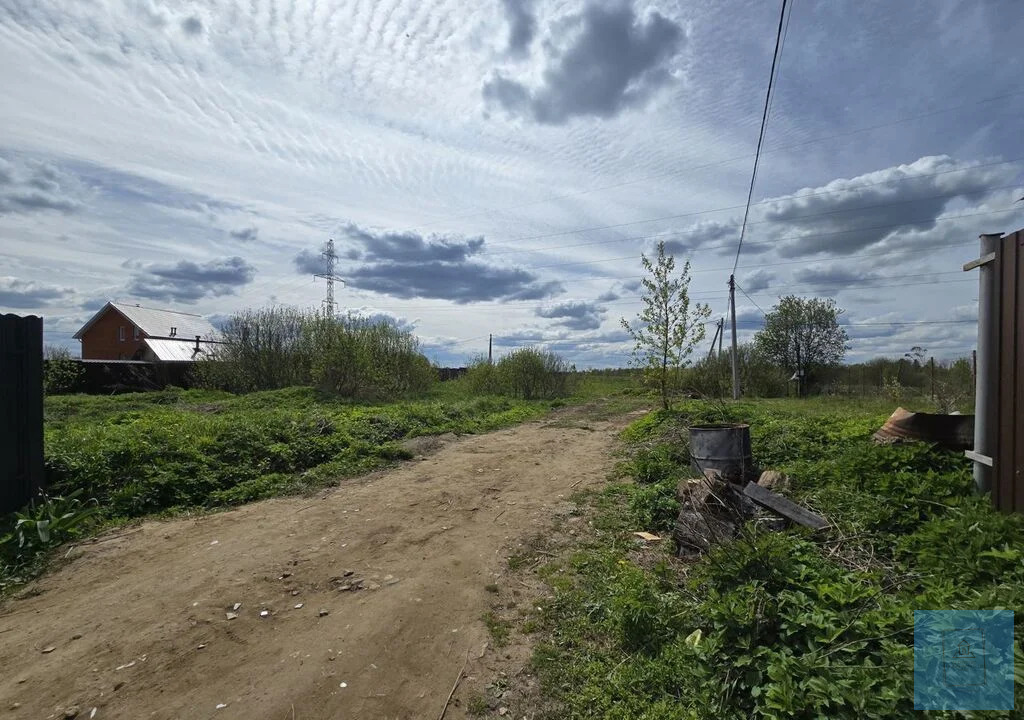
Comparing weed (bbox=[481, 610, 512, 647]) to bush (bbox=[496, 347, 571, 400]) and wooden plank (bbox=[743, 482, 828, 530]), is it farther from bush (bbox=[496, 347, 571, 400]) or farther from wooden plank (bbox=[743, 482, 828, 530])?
bush (bbox=[496, 347, 571, 400])

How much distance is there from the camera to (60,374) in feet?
60.7

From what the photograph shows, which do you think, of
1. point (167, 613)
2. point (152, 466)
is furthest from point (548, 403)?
point (167, 613)

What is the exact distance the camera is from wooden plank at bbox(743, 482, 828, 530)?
4.00m

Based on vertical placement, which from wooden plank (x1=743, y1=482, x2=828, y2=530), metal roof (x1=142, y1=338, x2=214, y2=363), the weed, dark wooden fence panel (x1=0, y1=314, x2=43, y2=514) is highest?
metal roof (x1=142, y1=338, x2=214, y2=363)

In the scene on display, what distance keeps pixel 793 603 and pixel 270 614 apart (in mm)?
3171

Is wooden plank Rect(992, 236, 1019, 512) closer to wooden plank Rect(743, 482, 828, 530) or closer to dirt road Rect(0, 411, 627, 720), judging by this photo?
wooden plank Rect(743, 482, 828, 530)

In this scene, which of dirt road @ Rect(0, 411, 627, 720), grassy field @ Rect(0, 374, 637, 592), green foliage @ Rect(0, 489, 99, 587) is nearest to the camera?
dirt road @ Rect(0, 411, 627, 720)

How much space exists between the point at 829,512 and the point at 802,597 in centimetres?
193

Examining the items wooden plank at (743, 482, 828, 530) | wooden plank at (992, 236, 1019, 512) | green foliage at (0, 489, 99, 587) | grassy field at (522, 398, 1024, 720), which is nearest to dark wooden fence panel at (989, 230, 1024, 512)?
wooden plank at (992, 236, 1019, 512)

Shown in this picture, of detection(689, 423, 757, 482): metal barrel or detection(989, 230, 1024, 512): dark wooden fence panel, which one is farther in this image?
detection(689, 423, 757, 482): metal barrel

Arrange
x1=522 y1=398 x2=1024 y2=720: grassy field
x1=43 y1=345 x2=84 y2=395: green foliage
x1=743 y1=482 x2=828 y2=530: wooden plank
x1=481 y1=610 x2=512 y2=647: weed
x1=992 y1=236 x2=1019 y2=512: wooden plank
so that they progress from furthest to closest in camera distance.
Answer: x1=43 y1=345 x2=84 y2=395: green foliage < x1=743 y1=482 x2=828 y2=530: wooden plank < x1=992 y1=236 x2=1019 y2=512: wooden plank < x1=481 y1=610 x2=512 y2=647: weed < x1=522 y1=398 x2=1024 y2=720: grassy field

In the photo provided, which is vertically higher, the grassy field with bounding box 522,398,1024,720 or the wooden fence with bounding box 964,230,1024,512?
the wooden fence with bounding box 964,230,1024,512

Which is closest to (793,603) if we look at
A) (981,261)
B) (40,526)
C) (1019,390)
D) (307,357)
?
(1019,390)

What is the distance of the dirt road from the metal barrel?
73.3 inches
